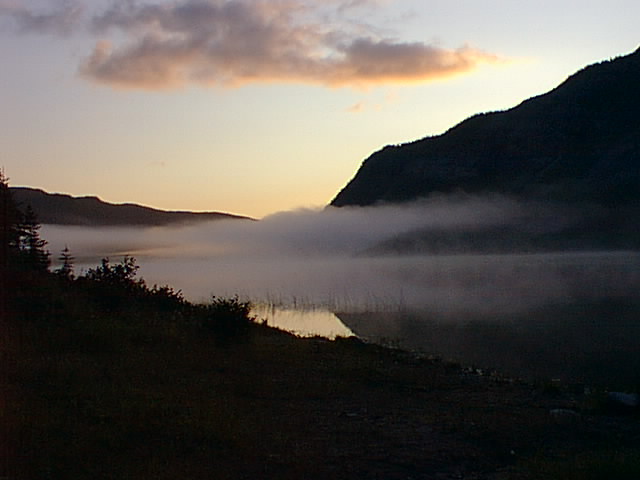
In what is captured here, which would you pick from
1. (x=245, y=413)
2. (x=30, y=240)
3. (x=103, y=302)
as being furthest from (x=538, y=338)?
(x=30, y=240)

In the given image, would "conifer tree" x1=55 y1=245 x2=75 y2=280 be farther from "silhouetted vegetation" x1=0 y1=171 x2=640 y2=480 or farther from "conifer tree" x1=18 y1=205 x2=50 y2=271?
"silhouetted vegetation" x1=0 y1=171 x2=640 y2=480

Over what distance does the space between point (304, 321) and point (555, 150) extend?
141172 mm

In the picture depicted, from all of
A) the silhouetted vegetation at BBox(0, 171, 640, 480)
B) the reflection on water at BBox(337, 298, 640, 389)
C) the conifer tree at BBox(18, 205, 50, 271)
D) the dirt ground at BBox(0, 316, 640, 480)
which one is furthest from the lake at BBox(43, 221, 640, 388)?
the conifer tree at BBox(18, 205, 50, 271)

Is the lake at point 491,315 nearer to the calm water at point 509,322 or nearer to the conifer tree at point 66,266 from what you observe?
the calm water at point 509,322

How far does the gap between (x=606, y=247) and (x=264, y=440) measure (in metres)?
134

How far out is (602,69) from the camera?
593 ft

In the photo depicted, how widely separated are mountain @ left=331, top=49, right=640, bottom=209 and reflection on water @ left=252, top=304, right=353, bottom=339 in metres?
111

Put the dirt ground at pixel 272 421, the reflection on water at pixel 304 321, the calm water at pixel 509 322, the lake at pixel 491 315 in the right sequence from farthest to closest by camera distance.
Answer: the reflection on water at pixel 304 321, the lake at pixel 491 315, the calm water at pixel 509 322, the dirt ground at pixel 272 421

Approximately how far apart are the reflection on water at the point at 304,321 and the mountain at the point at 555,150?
366 feet

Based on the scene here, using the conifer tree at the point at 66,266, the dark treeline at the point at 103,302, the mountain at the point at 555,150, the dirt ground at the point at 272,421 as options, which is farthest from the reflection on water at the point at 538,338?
the mountain at the point at 555,150

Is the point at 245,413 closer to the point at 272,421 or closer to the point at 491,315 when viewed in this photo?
the point at 272,421

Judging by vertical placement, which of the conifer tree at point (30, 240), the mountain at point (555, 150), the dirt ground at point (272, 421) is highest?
the mountain at point (555, 150)

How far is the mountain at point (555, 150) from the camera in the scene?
15212 cm

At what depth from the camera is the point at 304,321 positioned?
3834 centimetres
